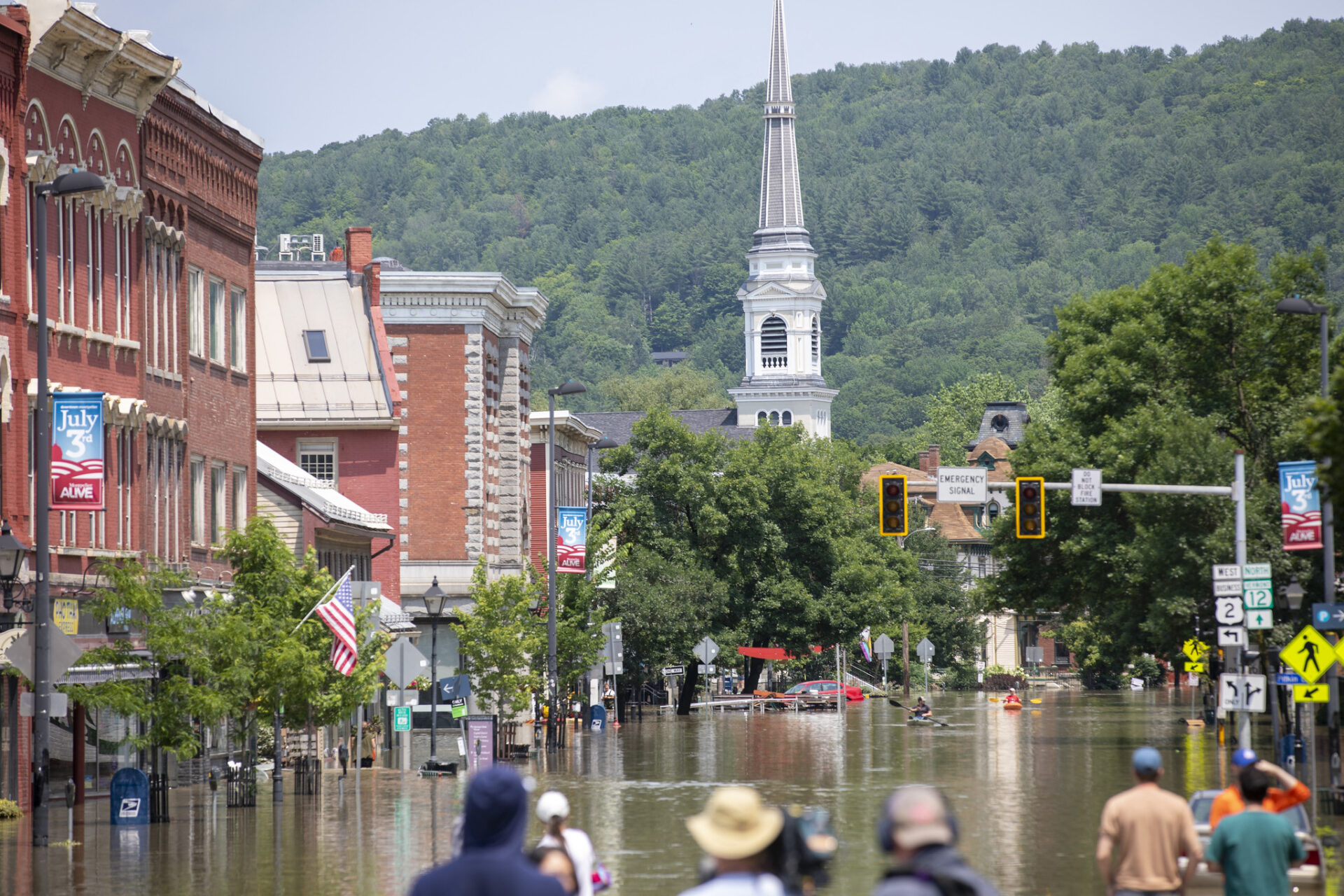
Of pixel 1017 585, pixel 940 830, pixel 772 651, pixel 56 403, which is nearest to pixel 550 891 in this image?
pixel 940 830

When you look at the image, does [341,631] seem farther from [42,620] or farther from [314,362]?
[314,362]

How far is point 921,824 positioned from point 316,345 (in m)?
53.7

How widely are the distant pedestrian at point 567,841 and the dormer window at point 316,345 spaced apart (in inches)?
1868

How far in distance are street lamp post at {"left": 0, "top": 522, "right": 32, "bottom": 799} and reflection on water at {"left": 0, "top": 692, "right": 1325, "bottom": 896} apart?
1.20 m

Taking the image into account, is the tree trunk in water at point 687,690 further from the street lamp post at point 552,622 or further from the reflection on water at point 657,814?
the street lamp post at point 552,622

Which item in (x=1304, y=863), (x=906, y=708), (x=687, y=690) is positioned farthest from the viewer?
(x=906, y=708)

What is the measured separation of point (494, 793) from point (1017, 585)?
168ft

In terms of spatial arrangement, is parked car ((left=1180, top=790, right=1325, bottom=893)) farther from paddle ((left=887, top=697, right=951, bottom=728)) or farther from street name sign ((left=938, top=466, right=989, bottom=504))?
paddle ((left=887, top=697, right=951, bottom=728))

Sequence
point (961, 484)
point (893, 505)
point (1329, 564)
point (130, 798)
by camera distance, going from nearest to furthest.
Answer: point (130, 798) → point (1329, 564) → point (893, 505) → point (961, 484)

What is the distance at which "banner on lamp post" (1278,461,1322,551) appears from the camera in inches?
1313

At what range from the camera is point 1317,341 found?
169ft

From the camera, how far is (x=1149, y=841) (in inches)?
495

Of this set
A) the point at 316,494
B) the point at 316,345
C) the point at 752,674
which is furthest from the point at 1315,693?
the point at 752,674

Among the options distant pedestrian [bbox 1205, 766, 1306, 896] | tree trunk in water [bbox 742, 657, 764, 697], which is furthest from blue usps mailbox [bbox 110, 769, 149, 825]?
tree trunk in water [bbox 742, 657, 764, 697]
